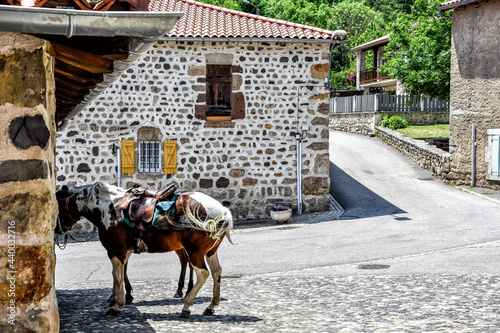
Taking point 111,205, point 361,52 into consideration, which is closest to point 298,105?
point 111,205

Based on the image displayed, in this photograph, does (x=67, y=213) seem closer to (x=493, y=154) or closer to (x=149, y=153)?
(x=149, y=153)

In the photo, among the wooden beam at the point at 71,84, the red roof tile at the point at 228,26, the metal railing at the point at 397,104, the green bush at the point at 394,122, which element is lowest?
the green bush at the point at 394,122

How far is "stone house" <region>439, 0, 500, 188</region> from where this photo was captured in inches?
745

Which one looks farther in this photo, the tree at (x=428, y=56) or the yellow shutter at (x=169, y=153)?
the tree at (x=428, y=56)

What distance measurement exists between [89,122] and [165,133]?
1995 millimetres

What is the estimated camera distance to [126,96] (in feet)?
52.7

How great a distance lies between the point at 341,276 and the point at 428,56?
17.6 m

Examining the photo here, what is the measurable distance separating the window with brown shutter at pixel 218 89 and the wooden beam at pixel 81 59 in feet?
37.9

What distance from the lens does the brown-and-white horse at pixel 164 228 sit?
21.6 ft

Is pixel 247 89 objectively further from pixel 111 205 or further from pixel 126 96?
pixel 111 205

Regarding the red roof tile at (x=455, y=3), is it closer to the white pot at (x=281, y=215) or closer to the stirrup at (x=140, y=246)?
the white pot at (x=281, y=215)

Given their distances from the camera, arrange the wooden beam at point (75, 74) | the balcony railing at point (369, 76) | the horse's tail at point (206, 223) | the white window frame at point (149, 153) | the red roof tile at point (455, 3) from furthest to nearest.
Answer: the balcony railing at point (369, 76) < the red roof tile at point (455, 3) < the white window frame at point (149, 153) < the horse's tail at point (206, 223) < the wooden beam at point (75, 74)

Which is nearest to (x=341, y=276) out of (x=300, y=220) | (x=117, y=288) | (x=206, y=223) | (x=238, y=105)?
(x=206, y=223)

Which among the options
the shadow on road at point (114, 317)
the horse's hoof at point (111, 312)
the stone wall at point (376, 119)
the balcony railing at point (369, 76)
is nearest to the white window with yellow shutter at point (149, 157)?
the shadow on road at point (114, 317)
